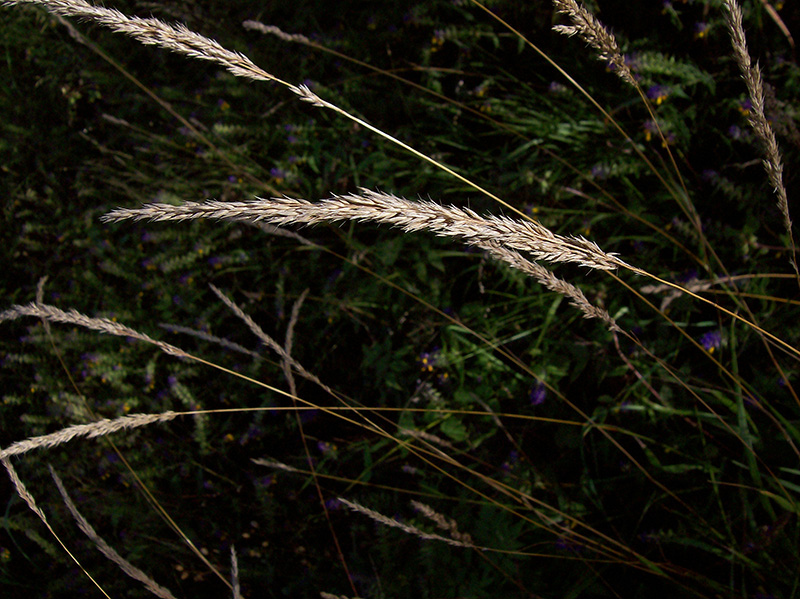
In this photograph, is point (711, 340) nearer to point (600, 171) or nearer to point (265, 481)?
point (600, 171)

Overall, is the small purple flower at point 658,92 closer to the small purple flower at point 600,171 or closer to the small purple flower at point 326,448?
the small purple flower at point 600,171

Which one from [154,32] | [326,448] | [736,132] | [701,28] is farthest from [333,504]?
[701,28]

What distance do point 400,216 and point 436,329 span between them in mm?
1378

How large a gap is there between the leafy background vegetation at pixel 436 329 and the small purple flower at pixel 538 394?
0.06ft

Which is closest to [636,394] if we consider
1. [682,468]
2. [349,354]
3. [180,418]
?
[682,468]

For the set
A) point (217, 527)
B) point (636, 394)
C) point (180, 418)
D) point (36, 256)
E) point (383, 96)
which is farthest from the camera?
point (36, 256)

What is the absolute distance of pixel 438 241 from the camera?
6.56ft

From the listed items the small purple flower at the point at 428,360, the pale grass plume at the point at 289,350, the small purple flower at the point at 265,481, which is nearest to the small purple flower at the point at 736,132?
the small purple flower at the point at 428,360

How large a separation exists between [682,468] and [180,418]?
7.07 ft

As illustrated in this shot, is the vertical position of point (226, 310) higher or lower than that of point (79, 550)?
higher

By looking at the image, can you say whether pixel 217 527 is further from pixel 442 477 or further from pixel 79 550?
pixel 442 477

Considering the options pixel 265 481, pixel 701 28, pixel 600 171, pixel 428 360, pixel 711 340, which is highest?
pixel 701 28

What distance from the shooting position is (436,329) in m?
2.00

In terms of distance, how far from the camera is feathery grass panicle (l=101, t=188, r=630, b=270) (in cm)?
63
